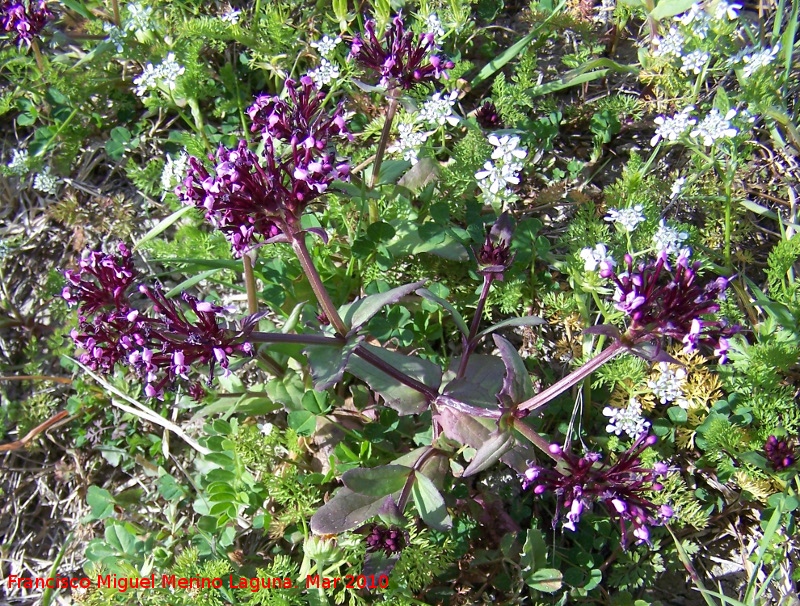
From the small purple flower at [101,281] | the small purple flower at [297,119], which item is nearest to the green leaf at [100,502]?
the small purple flower at [101,281]

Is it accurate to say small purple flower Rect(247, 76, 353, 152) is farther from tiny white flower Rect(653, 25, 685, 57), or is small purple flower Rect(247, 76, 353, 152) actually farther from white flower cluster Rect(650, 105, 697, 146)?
tiny white flower Rect(653, 25, 685, 57)

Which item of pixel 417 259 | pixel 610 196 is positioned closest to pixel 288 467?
pixel 417 259

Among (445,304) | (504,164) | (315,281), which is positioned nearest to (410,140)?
(504,164)

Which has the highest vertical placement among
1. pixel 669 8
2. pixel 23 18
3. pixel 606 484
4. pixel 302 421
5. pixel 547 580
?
pixel 669 8

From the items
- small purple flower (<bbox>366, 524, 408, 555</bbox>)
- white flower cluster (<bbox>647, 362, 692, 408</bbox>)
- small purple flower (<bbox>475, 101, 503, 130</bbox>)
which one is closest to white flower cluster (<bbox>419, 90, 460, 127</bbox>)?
small purple flower (<bbox>475, 101, 503, 130</bbox>)

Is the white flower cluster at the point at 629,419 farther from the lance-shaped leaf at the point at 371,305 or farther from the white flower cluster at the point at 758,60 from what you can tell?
the white flower cluster at the point at 758,60

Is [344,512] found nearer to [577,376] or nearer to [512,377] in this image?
[512,377]
